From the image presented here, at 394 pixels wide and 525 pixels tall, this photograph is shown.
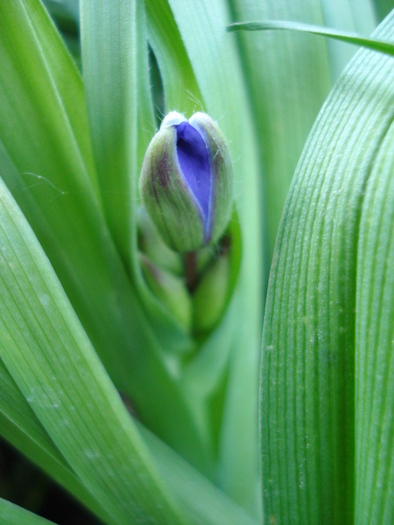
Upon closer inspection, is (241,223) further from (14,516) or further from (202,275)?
(14,516)

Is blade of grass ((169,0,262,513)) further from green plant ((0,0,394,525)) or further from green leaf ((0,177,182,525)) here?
green leaf ((0,177,182,525))

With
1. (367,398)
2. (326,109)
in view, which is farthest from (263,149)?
(367,398)

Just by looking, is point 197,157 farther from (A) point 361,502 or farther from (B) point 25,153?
(A) point 361,502

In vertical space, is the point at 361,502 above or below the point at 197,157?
below

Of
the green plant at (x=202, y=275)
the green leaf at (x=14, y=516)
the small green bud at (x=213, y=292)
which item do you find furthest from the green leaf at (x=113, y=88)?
the green leaf at (x=14, y=516)

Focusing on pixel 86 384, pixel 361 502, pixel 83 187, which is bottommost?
pixel 361 502

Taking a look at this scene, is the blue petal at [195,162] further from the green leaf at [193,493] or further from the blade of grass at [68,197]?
the green leaf at [193,493]

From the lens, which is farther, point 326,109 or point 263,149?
point 263,149
